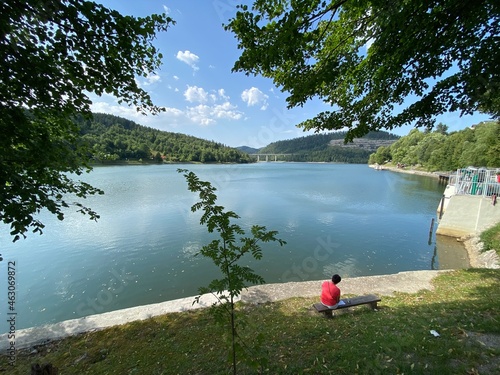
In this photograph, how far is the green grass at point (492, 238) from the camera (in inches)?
465

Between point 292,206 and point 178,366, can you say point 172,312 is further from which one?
point 292,206

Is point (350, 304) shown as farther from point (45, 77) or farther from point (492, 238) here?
point (492, 238)

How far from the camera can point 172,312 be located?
6180mm

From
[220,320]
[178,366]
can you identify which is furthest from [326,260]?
[220,320]

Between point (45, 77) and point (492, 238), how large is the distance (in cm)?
1874

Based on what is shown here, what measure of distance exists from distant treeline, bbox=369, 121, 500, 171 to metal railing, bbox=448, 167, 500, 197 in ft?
17.4

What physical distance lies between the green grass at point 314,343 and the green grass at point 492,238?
843 centimetres

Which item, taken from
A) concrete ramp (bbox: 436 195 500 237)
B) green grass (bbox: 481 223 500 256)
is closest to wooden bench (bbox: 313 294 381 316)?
green grass (bbox: 481 223 500 256)

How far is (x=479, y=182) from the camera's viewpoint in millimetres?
15016

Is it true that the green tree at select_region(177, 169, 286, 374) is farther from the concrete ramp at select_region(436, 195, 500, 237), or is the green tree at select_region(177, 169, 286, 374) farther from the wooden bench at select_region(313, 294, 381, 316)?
the concrete ramp at select_region(436, 195, 500, 237)

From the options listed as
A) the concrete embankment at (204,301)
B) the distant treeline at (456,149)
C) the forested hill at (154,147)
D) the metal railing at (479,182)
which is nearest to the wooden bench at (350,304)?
the concrete embankment at (204,301)

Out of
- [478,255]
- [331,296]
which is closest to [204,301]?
[331,296]

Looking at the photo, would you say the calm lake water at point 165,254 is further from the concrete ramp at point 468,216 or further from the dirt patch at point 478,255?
the concrete ramp at point 468,216

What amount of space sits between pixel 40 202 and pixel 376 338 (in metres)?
5.48
